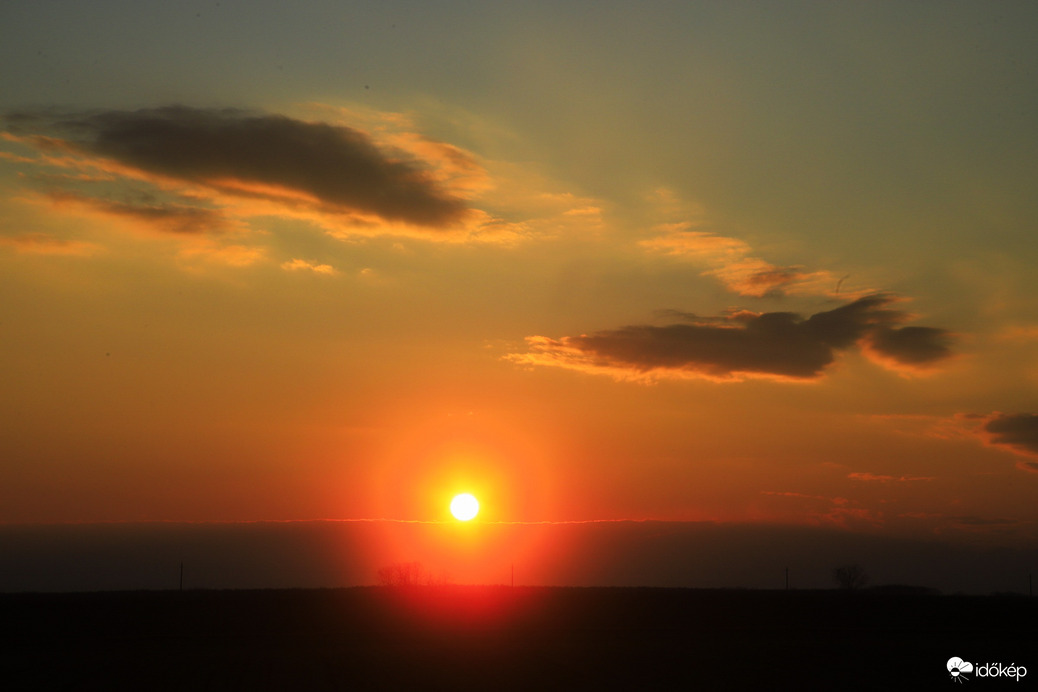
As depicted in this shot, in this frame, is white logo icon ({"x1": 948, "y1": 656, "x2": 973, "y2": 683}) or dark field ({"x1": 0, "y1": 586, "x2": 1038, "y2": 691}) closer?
dark field ({"x1": 0, "y1": 586, "x2": 1038, "y2": 691})

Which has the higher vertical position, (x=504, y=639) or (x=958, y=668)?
(x=504, y=639)

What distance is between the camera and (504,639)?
45.9 m

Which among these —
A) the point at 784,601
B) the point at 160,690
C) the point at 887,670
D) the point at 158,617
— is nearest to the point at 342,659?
the point at 160,690

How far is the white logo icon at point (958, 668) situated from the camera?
3753 cm

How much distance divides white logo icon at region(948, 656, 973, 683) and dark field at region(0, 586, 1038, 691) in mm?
492

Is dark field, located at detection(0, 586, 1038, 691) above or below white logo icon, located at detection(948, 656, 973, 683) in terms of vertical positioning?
above

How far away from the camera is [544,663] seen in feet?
131

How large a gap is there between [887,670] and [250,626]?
35681 millimetres

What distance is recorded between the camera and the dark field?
1437 inches

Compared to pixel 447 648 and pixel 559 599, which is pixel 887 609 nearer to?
pixel 559 599

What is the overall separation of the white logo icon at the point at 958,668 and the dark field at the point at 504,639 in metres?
0.49

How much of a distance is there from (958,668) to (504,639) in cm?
2238

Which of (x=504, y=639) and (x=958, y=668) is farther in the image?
(x=504, y=639)

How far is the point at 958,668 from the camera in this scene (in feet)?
129
